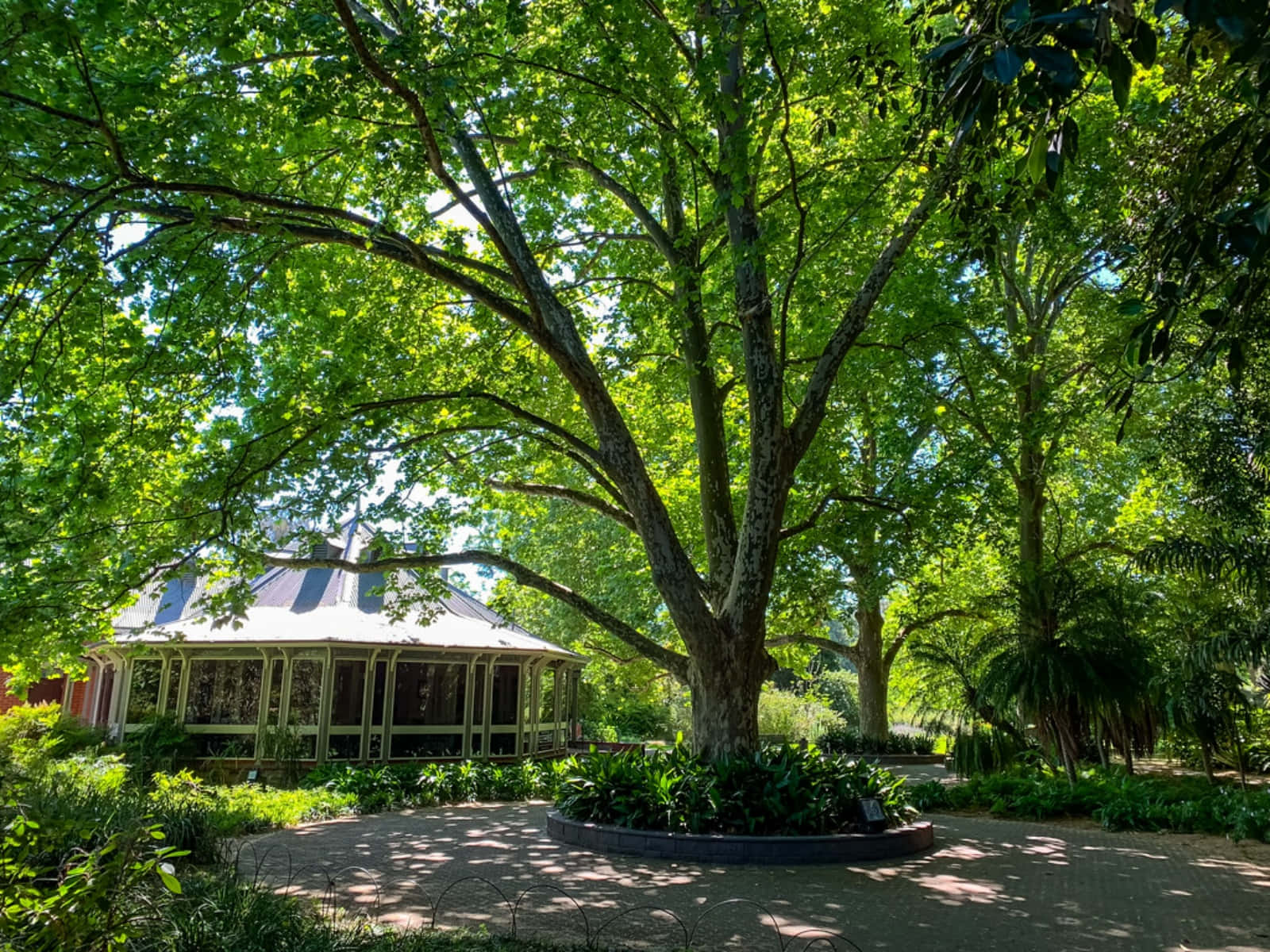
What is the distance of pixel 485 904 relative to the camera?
721 centimetres

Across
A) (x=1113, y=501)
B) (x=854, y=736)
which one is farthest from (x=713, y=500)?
(x=854, y=736)

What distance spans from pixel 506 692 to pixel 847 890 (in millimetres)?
14039

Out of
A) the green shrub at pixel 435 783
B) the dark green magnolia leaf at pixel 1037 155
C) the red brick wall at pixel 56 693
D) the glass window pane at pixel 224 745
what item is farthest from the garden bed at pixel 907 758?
the dark green magnolia leaf at pixel 1037 155

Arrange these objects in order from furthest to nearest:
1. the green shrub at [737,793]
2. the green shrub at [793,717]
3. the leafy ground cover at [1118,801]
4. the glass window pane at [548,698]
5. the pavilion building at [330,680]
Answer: the green shrub at [793,717] → the glass window pane at [548,698] → the pavilion building at [330,680] → the leafy ground cover at [1118,801] → the green shrub at [737,793]

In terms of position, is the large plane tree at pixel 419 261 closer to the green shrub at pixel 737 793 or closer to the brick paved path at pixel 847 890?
the green shrub at pixel 737 793

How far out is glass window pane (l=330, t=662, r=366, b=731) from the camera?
60.5 ft

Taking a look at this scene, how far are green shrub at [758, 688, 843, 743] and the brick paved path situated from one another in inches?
857

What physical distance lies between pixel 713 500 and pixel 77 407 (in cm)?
775

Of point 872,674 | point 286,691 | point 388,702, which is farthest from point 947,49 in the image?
point 872,674

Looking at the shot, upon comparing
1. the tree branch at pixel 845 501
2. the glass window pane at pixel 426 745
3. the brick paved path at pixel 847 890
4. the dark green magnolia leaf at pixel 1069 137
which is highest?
the tree branch at pixel 845 501

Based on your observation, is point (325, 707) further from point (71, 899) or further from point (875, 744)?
point (71, 899)

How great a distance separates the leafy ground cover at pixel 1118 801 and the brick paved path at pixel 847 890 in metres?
0.43

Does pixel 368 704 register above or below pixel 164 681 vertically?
below

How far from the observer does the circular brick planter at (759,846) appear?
920 centimetres
